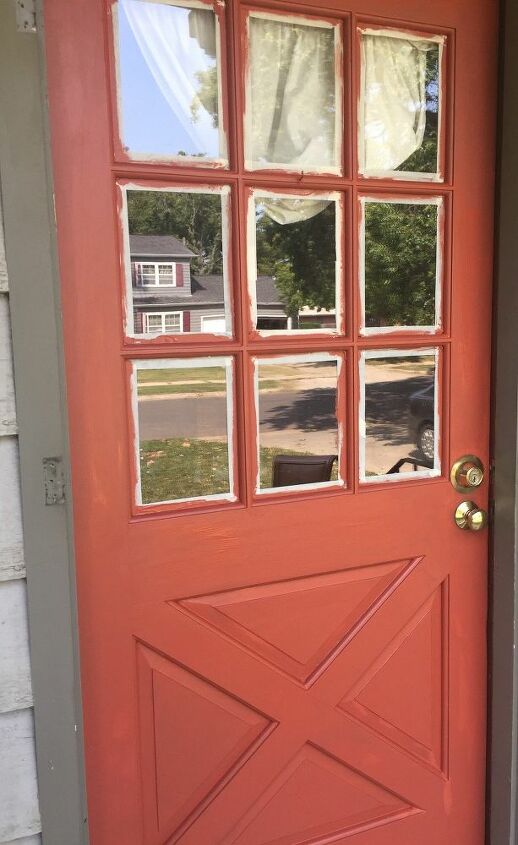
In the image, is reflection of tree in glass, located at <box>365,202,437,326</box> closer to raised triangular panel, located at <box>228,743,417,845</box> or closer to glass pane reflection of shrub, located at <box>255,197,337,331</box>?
glass pane reflection of shrub, located at <box>255,197,337,331</box>

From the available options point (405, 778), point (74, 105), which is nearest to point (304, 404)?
point (74, 105)

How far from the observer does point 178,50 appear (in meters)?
1.36

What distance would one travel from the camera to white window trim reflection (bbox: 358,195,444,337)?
154cm

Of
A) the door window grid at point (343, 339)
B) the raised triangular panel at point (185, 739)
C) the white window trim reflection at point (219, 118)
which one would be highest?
the white window trim reflection at point (219, 118)

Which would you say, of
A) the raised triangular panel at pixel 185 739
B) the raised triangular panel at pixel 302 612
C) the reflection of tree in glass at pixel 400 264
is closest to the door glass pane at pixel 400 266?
the reflection of tree in glass at pixel 400 264

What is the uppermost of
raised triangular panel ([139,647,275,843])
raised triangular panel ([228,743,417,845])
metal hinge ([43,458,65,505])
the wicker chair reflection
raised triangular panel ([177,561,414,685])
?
metal hinge ([43,458,65,505])

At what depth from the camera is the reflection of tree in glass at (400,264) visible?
156 centimetres

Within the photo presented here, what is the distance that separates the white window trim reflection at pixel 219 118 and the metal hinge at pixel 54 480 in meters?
0.62

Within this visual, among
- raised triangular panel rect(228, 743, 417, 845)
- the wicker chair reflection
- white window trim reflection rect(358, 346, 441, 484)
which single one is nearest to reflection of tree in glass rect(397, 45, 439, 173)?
white window trim reflection rect(358, 346, 441, 484)

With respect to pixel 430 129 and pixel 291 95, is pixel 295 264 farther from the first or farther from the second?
pixel 430 129

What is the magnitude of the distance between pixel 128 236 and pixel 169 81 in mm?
326

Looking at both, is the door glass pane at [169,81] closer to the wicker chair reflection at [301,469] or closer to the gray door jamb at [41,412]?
the gray door jamb at [41,412]

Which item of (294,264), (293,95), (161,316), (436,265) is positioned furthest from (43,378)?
(436,265)

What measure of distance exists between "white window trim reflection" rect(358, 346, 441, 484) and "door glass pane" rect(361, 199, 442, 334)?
55 mm
